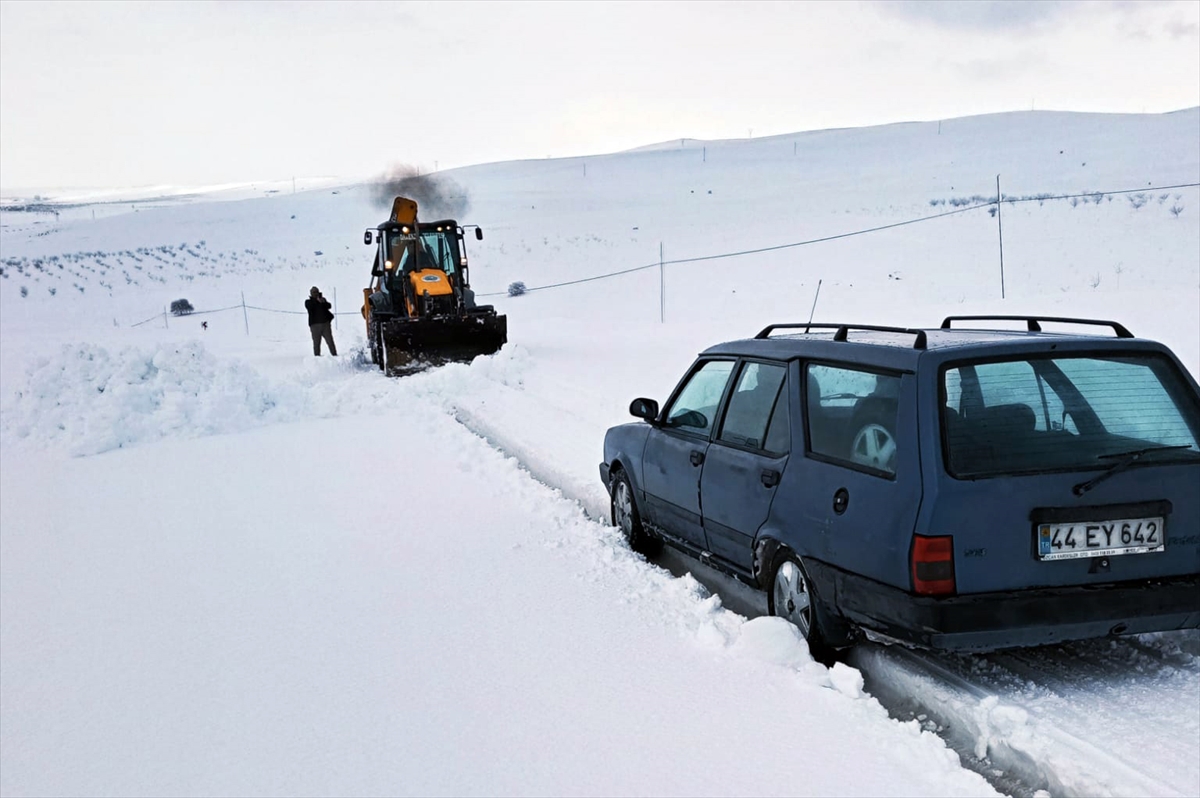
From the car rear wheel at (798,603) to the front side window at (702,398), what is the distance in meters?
1.14

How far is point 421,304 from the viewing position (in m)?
19.4

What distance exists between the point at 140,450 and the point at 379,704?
818 cm

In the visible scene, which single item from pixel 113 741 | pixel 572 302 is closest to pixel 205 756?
pixel 113 741

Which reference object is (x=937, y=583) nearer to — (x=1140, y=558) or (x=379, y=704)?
(x=1140, y=558)

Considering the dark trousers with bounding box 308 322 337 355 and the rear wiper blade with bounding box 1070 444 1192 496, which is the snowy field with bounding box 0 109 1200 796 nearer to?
the rear wiper blade with bounding box 1070 444 1192 496

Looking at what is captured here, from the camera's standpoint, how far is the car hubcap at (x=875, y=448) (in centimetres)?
432

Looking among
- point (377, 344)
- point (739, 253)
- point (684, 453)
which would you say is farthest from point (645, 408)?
point (739, 253)

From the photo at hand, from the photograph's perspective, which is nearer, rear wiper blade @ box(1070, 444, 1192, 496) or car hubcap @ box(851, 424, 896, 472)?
rear wiper blade @ box(1070, 444, 1192, 496)

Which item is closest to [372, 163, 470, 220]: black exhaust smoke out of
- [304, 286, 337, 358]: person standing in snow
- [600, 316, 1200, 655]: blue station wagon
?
[304, 286, 337, 358]: person standing in snow

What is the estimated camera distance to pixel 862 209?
55750 mm

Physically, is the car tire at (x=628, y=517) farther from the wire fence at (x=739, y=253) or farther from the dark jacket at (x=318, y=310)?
the wire fence at (x=739, y=253)

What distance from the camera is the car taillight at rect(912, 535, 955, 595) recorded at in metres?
4.01

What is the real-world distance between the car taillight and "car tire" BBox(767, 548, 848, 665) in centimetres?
68

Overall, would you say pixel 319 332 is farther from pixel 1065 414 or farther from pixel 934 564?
pixel 934 564
